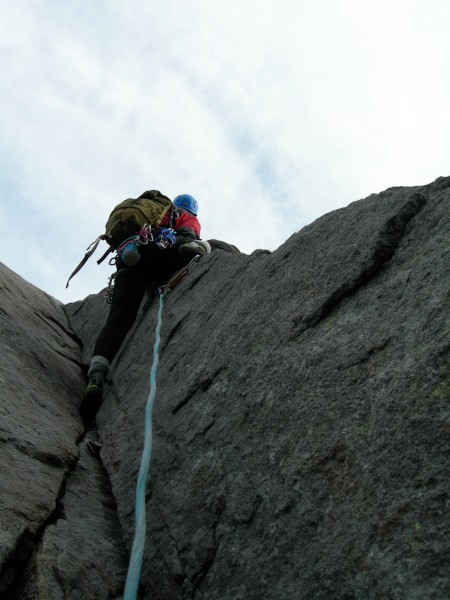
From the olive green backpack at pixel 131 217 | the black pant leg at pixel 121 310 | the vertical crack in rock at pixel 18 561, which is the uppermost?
the olive green backpack at pixel 131 217

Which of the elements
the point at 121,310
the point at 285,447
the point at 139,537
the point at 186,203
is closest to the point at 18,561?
the point at 139,537

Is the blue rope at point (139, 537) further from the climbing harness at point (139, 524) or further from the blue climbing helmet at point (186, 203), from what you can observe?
the blue climbing helmet at point (186, 203)

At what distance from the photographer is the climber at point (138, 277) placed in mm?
7930

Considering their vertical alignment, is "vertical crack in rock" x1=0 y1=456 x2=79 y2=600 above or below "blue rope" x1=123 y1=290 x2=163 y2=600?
below

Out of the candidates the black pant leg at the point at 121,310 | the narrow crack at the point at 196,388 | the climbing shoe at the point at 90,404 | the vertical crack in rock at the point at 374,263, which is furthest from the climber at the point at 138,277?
the vertical crack in rock at the point at 374,263

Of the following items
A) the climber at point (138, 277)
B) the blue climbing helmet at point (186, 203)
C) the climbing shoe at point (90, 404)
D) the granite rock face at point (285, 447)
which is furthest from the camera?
the blue climbing helmet at point (186, 203)

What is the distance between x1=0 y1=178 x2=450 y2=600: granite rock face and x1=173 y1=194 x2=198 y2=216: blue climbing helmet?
507cm

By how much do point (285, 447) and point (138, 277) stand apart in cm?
578

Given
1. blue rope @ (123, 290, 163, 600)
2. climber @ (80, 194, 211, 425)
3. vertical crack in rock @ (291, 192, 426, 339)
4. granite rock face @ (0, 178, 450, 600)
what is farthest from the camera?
climber @ (80, 194, 211, 425)

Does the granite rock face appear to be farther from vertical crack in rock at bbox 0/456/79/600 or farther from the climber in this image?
the climber

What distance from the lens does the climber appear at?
26.0 ft

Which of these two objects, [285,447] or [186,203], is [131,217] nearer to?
[186,203]


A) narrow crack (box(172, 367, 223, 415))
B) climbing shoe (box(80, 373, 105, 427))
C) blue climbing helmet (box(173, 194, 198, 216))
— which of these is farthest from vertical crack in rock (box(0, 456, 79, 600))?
blue climbing helmet (box(173, 194, 198, 216))

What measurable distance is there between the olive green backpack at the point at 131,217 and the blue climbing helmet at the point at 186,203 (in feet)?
1.64
